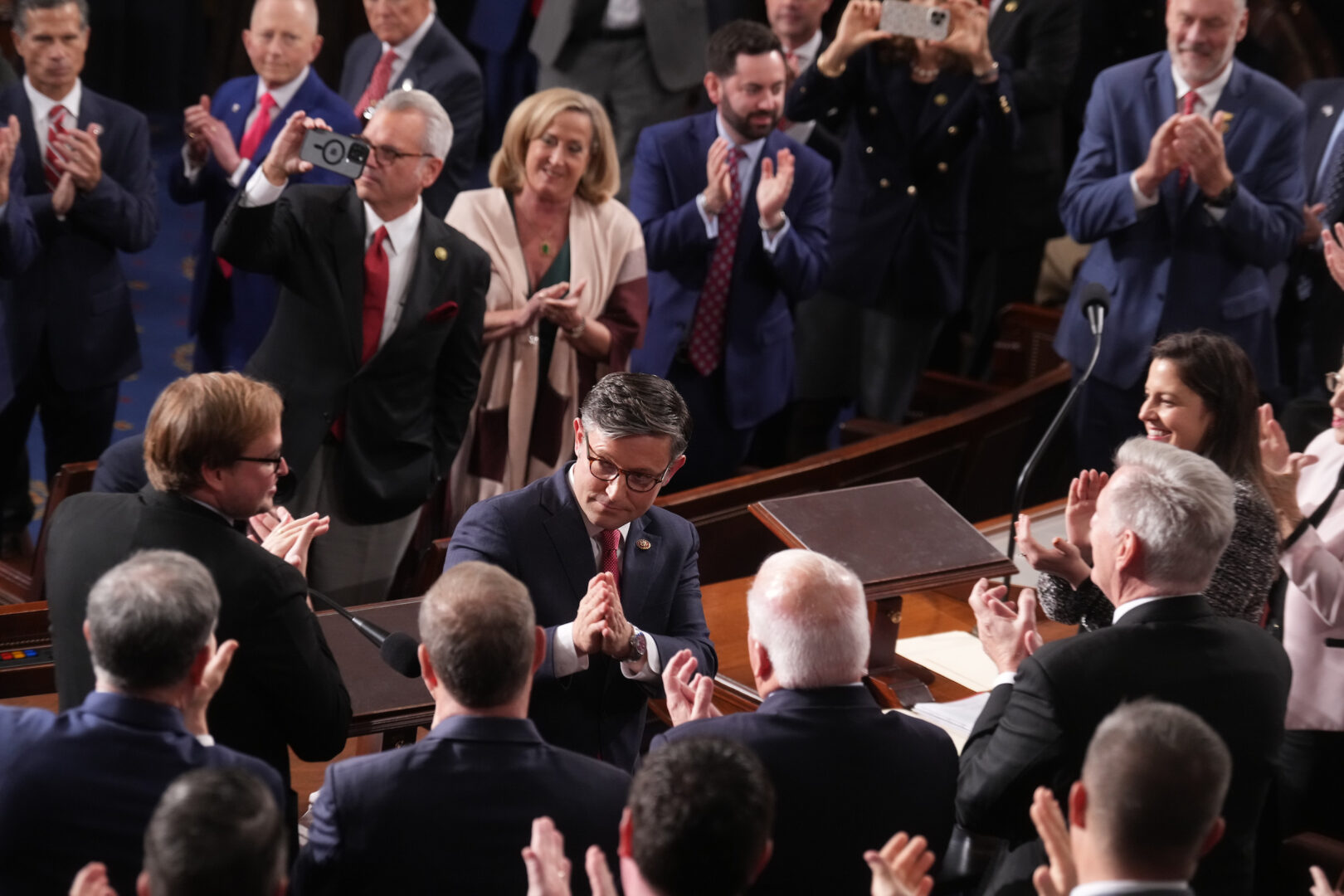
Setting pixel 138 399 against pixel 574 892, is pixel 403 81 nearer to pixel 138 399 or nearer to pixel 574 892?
pixel 138 399

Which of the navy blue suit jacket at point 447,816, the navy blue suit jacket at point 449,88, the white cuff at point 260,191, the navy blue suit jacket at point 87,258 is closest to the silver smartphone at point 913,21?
the navy blue suit jacket at point 449,88

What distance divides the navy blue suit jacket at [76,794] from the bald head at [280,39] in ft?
10.5

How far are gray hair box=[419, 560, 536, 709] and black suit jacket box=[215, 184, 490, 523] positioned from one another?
173cm

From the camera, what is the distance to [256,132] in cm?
484

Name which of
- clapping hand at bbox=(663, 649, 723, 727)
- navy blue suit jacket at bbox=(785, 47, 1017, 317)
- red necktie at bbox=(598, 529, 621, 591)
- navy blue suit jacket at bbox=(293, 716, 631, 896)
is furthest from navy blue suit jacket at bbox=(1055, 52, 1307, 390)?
navy blue suit jacket at bbox=(293, 716, 631, 896)

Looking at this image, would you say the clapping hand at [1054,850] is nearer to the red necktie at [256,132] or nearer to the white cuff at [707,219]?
the white cuff at [707,219]

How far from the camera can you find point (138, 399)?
597cm

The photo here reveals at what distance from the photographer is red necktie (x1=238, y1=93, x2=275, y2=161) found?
483 centimetres

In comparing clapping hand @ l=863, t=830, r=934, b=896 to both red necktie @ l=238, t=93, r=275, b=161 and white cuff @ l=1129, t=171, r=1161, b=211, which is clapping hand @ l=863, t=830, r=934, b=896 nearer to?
white cuff @ l=1129, t=171, r=1161, b=211

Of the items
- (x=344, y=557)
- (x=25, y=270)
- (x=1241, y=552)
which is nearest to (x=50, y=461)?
(x=25, y=270)

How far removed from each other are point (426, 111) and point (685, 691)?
1.83 m

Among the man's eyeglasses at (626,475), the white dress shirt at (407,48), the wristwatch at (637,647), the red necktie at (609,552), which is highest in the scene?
the white dress shirt at (407,48)

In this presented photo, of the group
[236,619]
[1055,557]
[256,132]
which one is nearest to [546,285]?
[256,132]

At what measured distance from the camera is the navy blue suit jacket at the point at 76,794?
198cm
